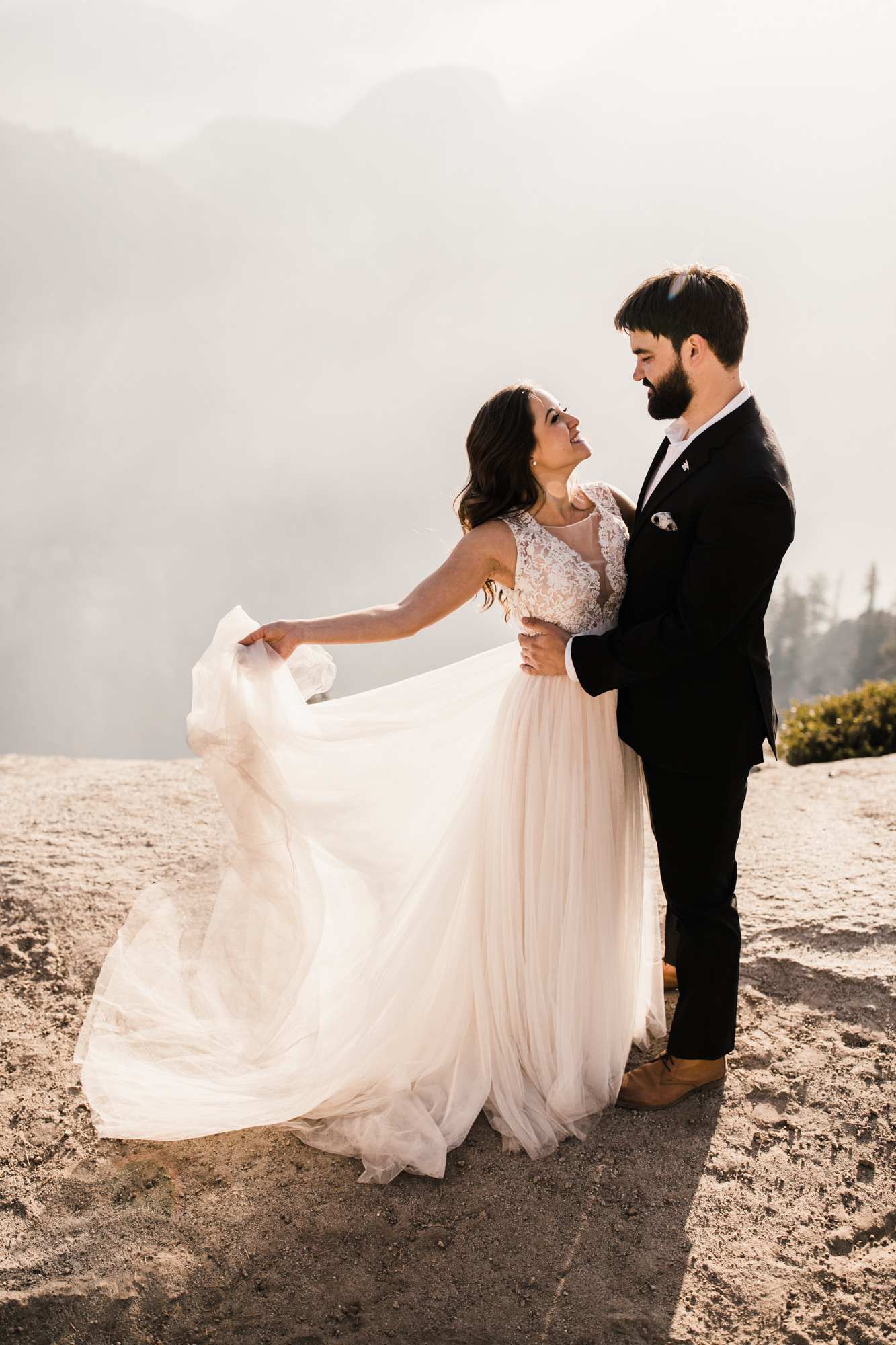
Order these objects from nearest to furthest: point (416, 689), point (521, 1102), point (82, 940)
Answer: point (521, 1102) → point (416, 689) → point (82, 940)

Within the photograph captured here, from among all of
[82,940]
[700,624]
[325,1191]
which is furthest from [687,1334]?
[82,940]

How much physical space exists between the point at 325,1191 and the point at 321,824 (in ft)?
3.95

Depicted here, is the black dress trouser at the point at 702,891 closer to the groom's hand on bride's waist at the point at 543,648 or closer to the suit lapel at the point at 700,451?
the groom's hand on bride's waist at the point at 543,648

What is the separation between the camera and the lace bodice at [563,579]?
312 cm

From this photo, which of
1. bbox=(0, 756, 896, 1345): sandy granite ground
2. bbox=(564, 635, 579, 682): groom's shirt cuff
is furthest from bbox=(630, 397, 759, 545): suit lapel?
bbox=(0, 756, 896, 1345): sandy granite ground

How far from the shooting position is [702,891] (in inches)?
122

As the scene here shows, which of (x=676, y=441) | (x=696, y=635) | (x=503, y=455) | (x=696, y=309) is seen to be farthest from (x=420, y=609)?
(x=696, y=309)

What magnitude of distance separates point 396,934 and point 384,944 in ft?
0.20

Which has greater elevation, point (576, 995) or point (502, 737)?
point (502, 737)

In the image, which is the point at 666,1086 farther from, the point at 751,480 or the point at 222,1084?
the point at 751,480

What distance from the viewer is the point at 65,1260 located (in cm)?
267

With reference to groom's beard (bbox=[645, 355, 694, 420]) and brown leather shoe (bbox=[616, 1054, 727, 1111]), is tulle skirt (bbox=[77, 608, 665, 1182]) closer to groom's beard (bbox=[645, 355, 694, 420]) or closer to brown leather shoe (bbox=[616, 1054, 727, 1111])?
brown leather shoe (bbox=[616, 1054, 727, 1111])

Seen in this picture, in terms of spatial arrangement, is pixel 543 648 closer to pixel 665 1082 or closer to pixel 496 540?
pixel 496 540

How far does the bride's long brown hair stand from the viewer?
3.20 metres
